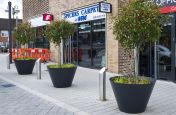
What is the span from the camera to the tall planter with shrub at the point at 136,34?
7082 millimetres

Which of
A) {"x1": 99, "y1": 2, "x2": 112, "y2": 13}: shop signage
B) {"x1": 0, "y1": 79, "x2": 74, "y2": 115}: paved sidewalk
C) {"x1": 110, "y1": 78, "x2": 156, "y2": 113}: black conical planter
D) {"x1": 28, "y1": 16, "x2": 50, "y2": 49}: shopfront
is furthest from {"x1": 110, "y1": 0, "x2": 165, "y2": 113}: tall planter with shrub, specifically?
{"x1": 28, "y1": 16, "x2": 50, "y2": 49}: shopfront

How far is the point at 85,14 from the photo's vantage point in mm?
16891

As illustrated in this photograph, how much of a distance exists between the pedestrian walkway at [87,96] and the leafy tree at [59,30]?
5.41 feet

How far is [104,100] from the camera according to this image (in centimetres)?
859

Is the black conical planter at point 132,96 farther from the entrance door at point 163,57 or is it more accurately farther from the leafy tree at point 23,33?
the leafy tree at point 23,33

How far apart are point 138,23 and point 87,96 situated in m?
3.07

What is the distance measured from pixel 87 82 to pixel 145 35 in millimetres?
5202

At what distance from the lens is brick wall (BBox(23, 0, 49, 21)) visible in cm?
2227

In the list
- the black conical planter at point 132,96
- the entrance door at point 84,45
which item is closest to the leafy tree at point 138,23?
the black conical planter at point 132,96

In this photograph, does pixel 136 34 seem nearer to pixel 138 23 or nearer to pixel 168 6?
pixel 138 23

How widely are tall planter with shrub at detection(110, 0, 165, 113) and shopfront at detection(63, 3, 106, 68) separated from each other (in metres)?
7.98

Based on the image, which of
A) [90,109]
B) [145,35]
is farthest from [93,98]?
[145,35]

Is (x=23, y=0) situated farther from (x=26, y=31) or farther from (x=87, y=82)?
(x=87, y=82)

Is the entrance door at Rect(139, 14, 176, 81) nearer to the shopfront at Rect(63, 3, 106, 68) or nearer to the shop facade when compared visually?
the shop facade
